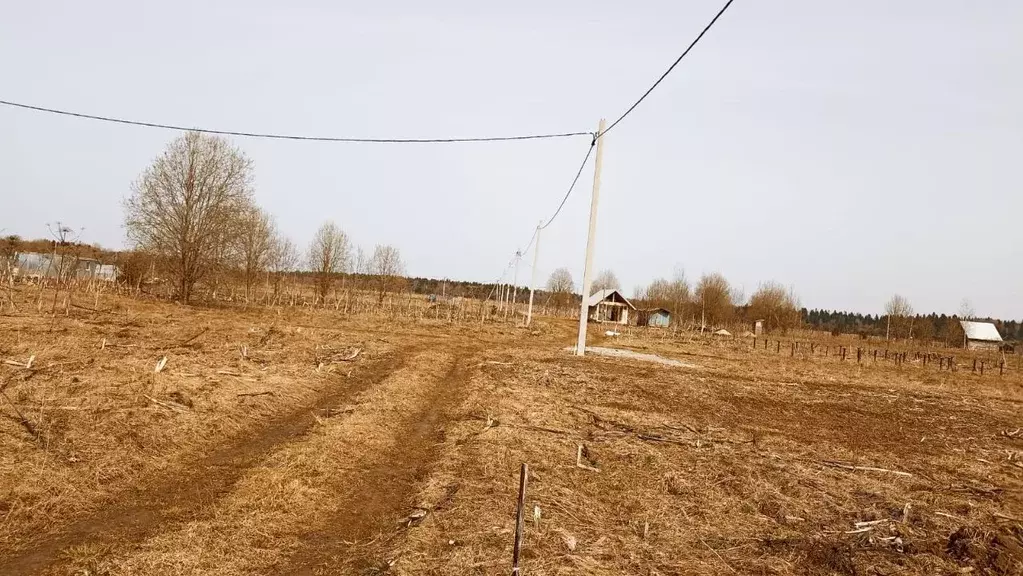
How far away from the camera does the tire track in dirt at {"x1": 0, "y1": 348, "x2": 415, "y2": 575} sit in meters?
4.81

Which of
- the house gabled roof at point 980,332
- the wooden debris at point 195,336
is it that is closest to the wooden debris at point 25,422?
the wooden debris at point 195,336

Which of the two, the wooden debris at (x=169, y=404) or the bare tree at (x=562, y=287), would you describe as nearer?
the wooden debris at (x=169, y=404)

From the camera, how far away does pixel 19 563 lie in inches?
179

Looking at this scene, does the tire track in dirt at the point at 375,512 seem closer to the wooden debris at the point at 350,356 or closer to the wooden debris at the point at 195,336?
the wooden debris at the point at 350,356

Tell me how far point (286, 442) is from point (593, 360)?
560 inches

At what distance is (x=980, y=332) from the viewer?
226ft

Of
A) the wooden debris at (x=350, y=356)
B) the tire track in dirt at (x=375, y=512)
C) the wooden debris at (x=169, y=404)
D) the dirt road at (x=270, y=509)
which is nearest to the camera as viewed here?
the dirt road at (x=270, y=509)

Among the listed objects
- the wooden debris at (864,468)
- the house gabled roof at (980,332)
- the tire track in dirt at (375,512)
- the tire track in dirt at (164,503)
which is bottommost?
the tire track in dirt at (164,503)

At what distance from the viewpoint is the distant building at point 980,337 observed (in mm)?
66625

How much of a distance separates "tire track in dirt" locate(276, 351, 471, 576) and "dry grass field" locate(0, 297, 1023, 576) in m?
0.03

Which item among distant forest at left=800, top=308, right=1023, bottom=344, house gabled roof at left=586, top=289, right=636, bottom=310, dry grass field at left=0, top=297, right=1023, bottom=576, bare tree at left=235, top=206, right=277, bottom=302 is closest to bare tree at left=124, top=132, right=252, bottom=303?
bare tree at left=235, top=206, right=277, bottom=302

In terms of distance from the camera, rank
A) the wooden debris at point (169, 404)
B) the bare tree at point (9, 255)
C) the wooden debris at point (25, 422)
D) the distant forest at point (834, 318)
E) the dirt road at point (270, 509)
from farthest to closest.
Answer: the distant forest at point (834, 318)
the bare tree at point (9, 255)
the wooden debris at point (169, 404)
the wooden debris at point (25, 422)
the dirt road at point (270, 509)

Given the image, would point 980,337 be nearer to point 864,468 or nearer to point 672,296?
A: point 672,296

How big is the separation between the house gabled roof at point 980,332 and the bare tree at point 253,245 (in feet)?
253
